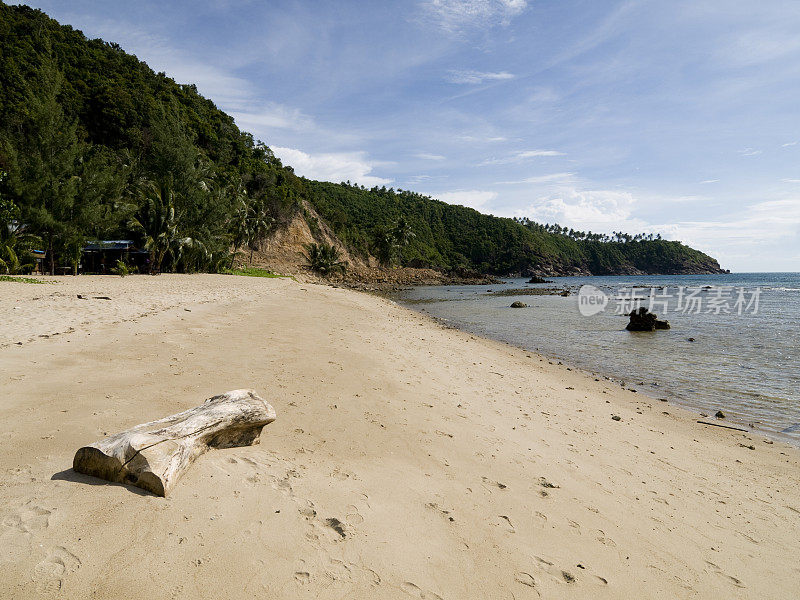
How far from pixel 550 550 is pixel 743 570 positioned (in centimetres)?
180

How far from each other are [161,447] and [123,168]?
46.1 meters

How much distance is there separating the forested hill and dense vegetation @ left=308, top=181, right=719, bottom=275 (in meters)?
1.76

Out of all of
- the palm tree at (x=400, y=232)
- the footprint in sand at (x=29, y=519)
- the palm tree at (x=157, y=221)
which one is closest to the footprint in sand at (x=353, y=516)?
the footprint in sand at (x=29, y=519)

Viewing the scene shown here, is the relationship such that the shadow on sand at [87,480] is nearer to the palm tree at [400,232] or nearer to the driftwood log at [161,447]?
the driftwood log at [161,447]

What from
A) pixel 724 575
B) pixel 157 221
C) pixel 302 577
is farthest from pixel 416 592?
pixel 157 221

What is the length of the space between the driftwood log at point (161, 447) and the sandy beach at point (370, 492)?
0.31 ft

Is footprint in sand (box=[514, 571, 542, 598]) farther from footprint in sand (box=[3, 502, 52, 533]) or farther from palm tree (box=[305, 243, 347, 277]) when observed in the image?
palm tree (box=[305, 243, 347, 277])

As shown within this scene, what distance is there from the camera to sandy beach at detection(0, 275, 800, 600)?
2578 millimetres

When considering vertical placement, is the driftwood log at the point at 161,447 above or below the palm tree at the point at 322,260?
below

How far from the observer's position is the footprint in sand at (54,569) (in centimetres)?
212

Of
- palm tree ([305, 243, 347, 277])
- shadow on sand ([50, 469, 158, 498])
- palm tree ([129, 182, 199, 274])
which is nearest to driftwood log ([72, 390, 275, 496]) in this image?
shadow on sand ([50, 469, 158, 498])

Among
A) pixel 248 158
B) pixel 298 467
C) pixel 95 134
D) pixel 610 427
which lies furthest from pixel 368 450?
pixel 248 158

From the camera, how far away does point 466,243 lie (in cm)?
13800

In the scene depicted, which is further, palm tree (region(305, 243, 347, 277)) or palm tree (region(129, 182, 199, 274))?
palm tree (region(305, 243, 347, 277))
